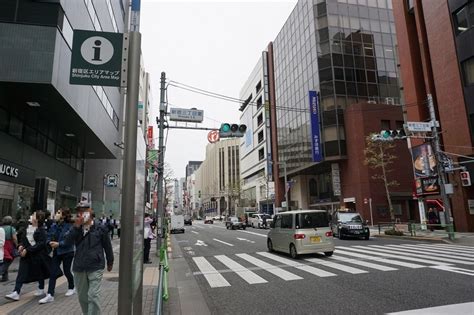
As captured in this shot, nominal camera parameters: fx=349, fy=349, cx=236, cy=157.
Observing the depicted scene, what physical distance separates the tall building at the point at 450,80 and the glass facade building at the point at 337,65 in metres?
11.8

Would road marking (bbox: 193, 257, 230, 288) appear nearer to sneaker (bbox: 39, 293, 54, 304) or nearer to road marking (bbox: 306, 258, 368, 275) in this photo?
road marking (bbox: 306, 258, 368, 275)

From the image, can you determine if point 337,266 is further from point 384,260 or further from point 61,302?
point 61,302

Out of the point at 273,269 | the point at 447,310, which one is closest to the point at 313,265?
the point at 273,269

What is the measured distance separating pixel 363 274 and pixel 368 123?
109 feet

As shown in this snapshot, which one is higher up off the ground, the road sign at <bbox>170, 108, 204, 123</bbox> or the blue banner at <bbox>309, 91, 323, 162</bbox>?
the blue banner at <bbox>309, 91, 323, 162</bbox>

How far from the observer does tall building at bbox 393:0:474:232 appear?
77.3 ft

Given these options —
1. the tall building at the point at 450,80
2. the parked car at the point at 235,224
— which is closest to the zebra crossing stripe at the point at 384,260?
the tall building at the point at 450,80

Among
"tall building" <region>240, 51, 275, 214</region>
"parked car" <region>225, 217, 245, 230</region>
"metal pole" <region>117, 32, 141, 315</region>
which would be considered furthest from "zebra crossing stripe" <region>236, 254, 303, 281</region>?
"tall building" <region>240, 51, 275, 214</region>

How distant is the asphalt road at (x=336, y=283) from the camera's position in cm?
675

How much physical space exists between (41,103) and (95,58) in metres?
14.5

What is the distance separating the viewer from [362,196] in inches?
1545

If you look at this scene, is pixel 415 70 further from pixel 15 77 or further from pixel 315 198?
pixel 15 77

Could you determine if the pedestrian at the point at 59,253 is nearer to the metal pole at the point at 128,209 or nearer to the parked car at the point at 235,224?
the metal pole at the point at 128,209

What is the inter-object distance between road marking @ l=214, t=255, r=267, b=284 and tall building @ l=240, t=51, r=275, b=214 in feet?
144
